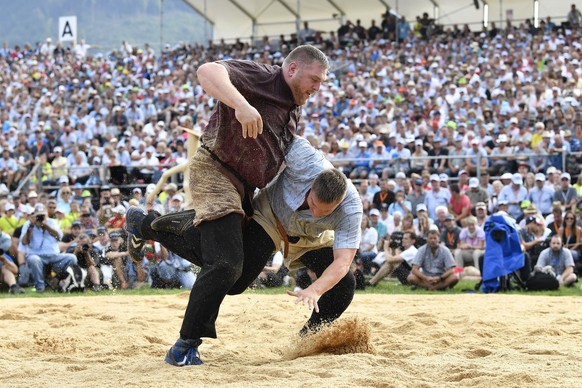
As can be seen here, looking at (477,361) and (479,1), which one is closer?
(477,361)

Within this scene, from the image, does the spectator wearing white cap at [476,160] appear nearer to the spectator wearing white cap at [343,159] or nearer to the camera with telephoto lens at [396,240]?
the spectator wearing white cap at [343,159]

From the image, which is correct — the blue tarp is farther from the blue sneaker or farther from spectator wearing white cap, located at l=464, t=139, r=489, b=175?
the blue sneaker

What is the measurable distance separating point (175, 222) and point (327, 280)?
1.29 meters

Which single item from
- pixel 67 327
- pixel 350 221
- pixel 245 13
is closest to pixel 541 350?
pixel 350 221

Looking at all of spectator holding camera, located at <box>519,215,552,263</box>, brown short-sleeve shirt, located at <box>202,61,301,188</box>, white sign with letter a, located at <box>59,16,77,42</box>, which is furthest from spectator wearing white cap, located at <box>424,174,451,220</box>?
white sign with letter a, located at <box>59,16,77,42</box>

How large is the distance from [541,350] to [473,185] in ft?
32.3

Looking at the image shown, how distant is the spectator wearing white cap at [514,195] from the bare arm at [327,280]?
9972mm

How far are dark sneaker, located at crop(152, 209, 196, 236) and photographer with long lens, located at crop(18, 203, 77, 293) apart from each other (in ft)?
24.2

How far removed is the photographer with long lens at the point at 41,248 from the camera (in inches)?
514

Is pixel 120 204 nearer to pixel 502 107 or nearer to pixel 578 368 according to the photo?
pixel 502 107

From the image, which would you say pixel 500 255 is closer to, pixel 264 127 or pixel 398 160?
pixel 398 160

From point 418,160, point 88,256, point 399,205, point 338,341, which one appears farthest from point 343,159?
point 338,341

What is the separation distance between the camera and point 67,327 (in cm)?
737

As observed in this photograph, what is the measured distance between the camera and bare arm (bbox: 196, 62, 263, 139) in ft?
16.1
